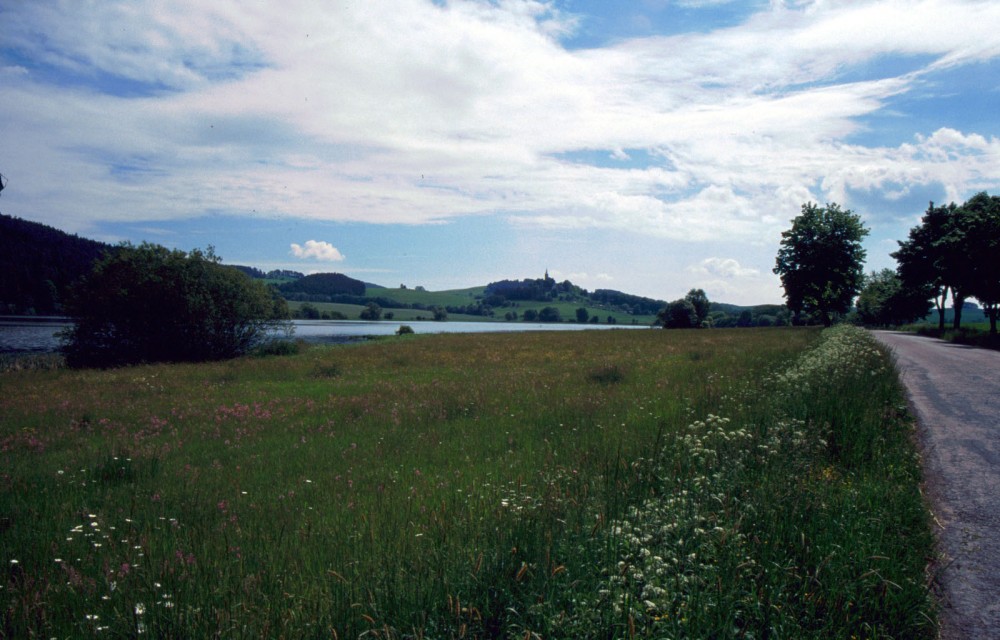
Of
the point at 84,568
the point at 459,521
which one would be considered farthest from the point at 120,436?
the point at 459,521

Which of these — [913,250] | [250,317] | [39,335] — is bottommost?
[39,335]

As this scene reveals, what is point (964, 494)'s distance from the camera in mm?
5594

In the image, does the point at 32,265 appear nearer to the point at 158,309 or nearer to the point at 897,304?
the point at 158,309

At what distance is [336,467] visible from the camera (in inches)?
309

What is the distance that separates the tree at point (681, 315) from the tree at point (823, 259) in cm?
3307

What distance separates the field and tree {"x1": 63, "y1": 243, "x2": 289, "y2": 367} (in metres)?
19.8

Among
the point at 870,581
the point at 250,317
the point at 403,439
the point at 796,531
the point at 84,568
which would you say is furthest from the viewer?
the point at 250,317

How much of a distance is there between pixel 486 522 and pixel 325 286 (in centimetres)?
19286

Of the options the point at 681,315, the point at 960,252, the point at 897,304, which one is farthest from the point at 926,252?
the point at 681,315

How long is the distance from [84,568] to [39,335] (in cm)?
5700

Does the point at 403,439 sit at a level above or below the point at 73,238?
below

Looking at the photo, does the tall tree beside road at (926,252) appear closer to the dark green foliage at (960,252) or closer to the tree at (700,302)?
the dark green foliage at (960,252)

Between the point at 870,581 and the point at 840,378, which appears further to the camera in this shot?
the point at 840,378

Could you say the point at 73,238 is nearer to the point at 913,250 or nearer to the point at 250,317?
the point at 250,317
